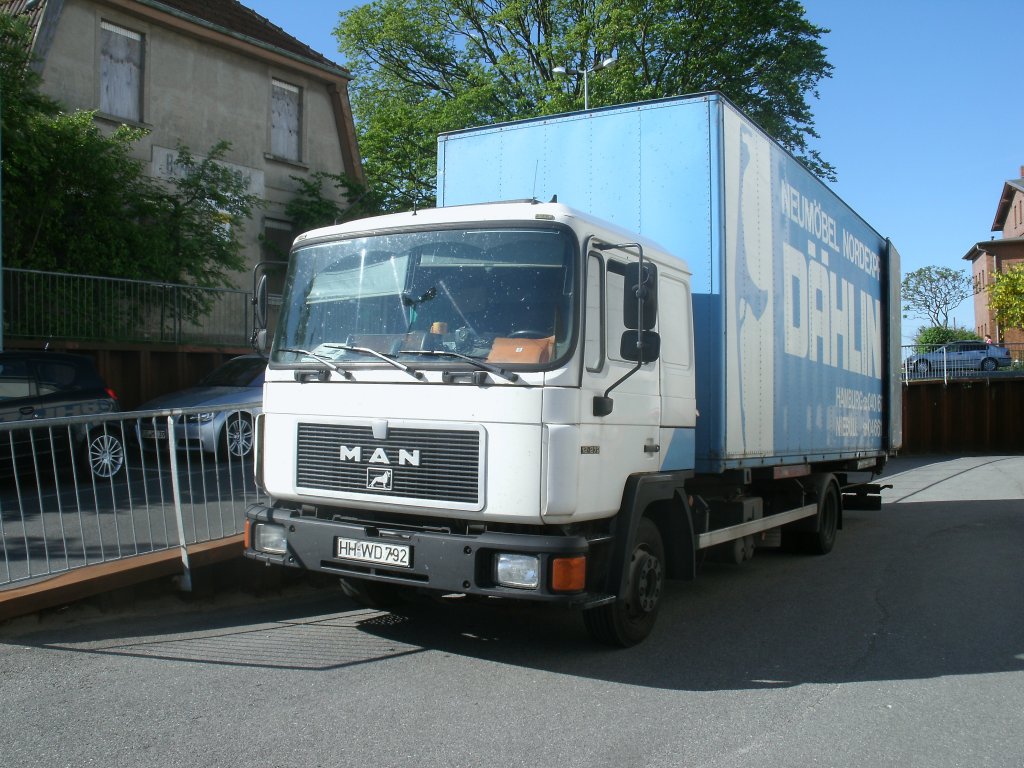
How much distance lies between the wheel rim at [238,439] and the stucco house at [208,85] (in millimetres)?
11021

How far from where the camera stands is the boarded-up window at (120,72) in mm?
18062

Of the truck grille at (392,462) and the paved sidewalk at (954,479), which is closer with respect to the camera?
the truck grille at (392,462)

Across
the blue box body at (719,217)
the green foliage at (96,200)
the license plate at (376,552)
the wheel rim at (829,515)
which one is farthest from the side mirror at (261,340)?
the green foliage at (96,200)

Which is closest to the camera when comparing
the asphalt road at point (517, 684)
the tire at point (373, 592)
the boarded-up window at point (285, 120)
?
the asphalt road at point (517, 684)

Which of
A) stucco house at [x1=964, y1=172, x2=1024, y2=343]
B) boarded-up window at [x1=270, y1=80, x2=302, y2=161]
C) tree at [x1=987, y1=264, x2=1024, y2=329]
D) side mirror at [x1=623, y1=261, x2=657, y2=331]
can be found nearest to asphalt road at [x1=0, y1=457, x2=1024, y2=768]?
side mirror at [x1=623, y1=261, x2=657, y2=331]

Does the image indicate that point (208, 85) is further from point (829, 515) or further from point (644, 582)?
point (644, 582)

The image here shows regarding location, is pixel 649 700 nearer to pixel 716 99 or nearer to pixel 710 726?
pixel 710 726

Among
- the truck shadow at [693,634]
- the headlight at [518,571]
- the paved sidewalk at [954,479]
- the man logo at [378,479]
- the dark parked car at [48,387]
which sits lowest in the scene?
the paved sidewalk at [954,479]

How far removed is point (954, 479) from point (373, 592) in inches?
726

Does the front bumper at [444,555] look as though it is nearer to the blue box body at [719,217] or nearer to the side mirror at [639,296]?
the side mirror at [639,296]

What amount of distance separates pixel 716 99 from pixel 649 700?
4.20 metres

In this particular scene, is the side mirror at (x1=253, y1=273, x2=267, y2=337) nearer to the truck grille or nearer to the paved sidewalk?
the truck grille

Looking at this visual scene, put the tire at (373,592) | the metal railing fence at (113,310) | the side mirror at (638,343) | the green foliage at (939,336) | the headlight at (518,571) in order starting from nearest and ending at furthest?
the headlight at (518,571) < the side mirror at (638,343) < the tire at (373,592) < the metal railing fence at (113,310) < the green foliage at (939,336)

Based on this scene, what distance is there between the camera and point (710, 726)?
464cm
